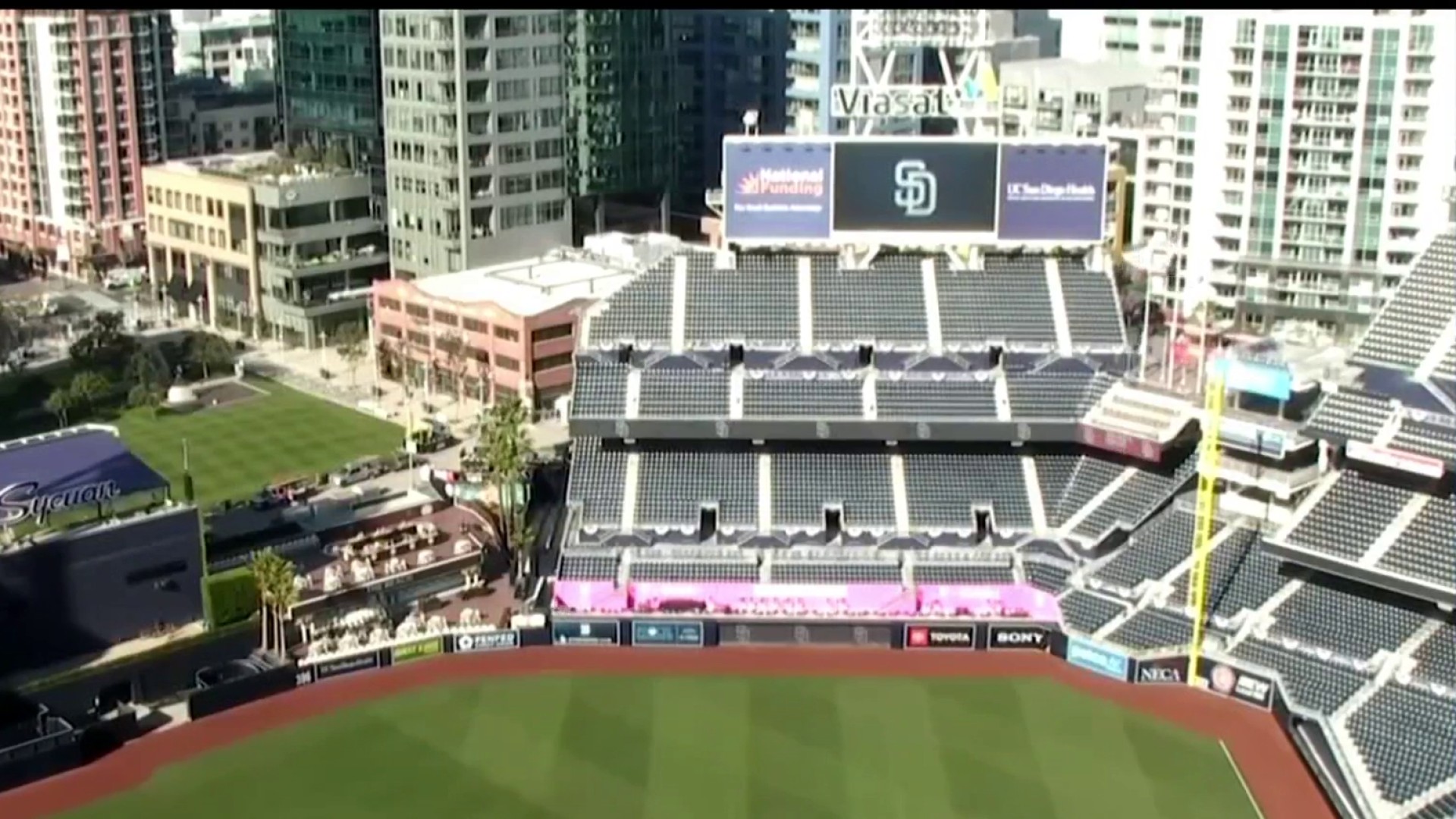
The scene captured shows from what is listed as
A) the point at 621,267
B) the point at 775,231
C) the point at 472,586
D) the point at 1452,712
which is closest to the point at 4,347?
the point at 621,267

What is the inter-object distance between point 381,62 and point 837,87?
19539mm

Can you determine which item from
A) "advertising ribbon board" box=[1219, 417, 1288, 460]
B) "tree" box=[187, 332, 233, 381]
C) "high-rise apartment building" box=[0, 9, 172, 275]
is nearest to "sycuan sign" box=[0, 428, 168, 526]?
"tree" box=[187, 332, 233, 381]

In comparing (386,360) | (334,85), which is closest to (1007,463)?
(386,360)

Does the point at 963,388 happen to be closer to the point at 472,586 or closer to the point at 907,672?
the point at 907,672

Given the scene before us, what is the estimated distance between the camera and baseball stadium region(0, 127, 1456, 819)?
2211 cm

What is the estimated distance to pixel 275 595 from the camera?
25656mm

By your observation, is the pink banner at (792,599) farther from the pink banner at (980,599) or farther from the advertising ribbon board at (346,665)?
the advertising ribbon board at (346,665)

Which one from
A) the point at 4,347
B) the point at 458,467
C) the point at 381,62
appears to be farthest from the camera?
the point at 381,62

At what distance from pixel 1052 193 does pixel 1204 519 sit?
8426mm

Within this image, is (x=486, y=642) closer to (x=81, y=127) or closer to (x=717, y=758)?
(x=717, y=758)

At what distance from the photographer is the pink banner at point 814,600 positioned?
A: 2677 centimetres

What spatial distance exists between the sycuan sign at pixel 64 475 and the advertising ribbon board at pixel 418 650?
4.55m

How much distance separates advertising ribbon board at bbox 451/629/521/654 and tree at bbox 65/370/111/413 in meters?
17.8

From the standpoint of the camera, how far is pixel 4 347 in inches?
1673
